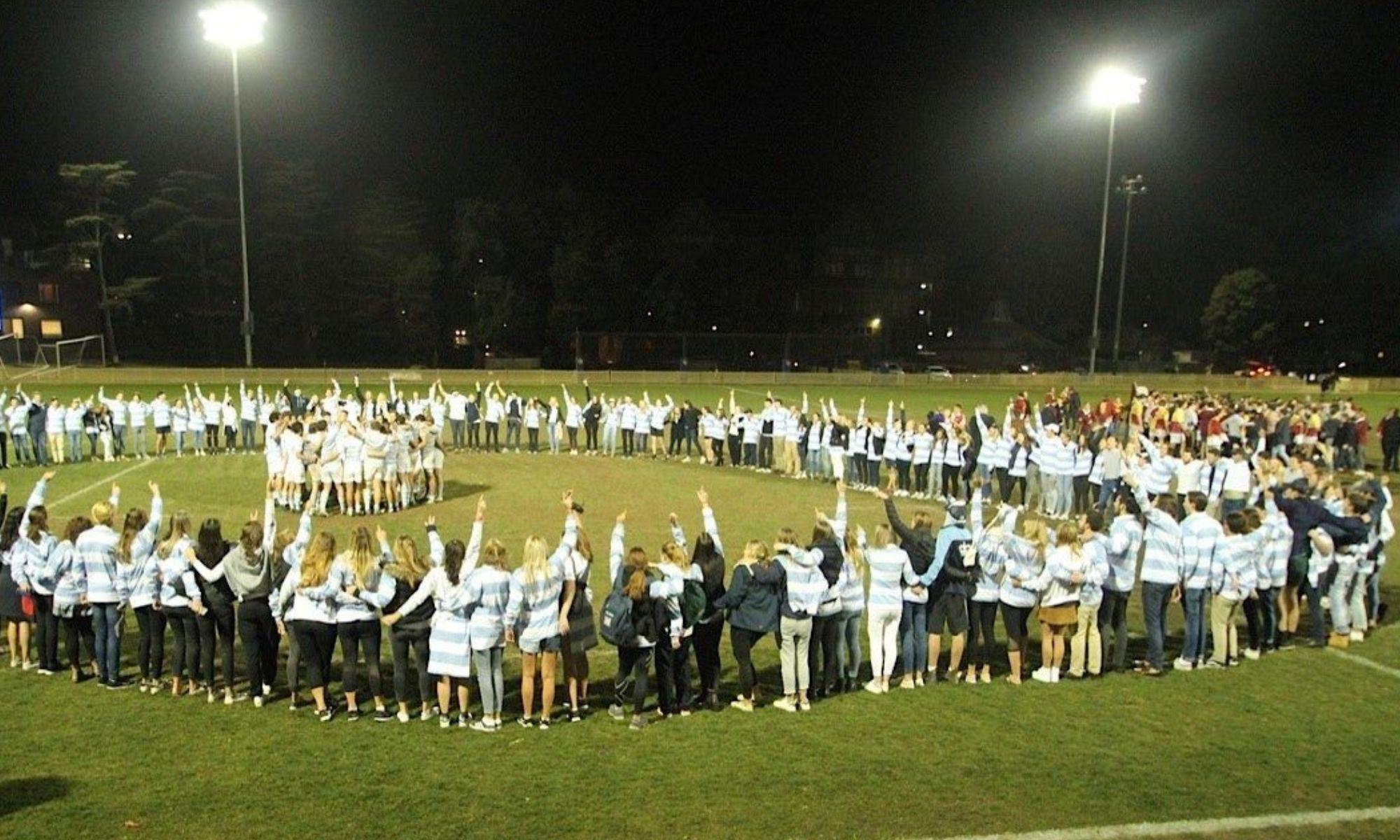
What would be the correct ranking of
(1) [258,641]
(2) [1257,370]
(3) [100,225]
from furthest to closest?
→ (2) [1257,370]
(3) [100,225]
(1) [258,641]

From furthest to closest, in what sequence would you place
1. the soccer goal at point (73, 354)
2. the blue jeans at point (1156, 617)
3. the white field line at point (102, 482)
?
the soccer goal at point (73, 354), the white field line at point (102, 482), the blue jeans at point (1156, 617)

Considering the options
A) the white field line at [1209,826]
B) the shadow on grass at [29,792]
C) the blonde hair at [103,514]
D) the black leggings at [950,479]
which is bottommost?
the white field line at [1209,826]

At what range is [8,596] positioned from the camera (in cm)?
920

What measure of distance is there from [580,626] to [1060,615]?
4530 millimetres

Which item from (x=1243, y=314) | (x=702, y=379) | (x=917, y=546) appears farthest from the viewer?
(x=1243, y=314)

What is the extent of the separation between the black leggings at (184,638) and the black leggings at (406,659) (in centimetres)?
188

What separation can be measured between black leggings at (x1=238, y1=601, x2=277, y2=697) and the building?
60026 millimetres

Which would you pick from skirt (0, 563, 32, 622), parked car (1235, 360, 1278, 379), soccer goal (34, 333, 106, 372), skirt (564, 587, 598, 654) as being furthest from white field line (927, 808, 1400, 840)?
parked car (1235, 360, 1278, 379)

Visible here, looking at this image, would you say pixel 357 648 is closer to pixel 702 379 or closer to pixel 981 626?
pixel 981 626

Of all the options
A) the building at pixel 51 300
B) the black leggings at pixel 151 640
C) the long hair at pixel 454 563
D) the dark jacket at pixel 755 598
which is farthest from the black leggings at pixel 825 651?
the building at pixel 51 300

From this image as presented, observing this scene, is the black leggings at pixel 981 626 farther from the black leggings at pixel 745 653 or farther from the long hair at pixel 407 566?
the long hair at pixel 407 566

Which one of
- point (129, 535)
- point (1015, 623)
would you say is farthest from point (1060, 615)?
point (129, 535)

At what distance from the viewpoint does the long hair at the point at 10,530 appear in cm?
924

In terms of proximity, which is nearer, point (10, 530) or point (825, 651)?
point (825, 651)
